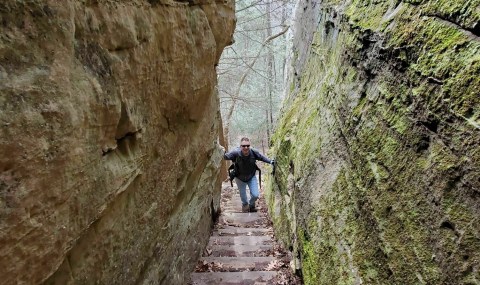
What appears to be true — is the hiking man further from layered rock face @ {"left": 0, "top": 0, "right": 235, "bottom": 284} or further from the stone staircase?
layered rock face @ {"left": 0, "top": 0, "right": 235, "bottom": 284}

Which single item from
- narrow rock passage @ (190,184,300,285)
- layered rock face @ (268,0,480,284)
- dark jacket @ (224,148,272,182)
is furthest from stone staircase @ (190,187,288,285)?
dark jacket @ (224,148,272,182)

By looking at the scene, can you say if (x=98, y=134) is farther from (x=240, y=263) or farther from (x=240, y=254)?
(x=240, y=254)

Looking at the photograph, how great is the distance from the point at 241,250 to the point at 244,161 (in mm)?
2611

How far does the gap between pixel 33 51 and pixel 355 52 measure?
427 centimetres

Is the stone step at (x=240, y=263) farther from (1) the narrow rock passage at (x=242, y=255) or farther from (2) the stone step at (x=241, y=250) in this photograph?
(2) the stone step at (x=241, y=250)

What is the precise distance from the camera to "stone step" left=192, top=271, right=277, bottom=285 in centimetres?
611

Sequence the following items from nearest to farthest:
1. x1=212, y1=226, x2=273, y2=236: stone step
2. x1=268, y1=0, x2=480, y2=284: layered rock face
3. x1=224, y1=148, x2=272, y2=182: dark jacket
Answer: x1=268, y1=0, x2=480, y2=284: layered rock face < x1=212, y1=226, x2=273, y2=236: stone step < x1=224, y1=148, x2=272, y2=182: dark jacket

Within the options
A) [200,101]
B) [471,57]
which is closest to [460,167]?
[471,57]

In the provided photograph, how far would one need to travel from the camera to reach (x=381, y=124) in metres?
4.02

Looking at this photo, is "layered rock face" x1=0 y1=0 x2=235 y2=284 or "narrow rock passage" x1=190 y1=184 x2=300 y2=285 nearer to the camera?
"layered rock face" x1=0 y1=0 x2=235 y2=284

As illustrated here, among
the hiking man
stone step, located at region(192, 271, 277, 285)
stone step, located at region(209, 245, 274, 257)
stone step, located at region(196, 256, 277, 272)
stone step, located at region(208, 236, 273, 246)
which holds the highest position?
the hiking man

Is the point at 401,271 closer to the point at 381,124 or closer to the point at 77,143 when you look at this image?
the point at 381,124

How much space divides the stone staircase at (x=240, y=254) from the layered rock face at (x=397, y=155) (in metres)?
0.87

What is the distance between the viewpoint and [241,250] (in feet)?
25.1
